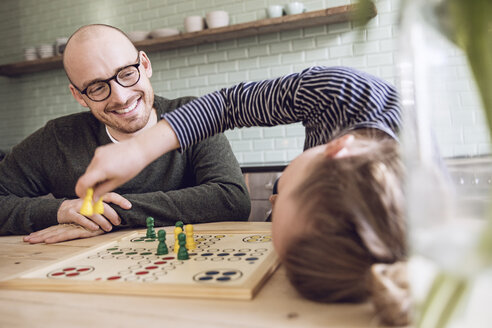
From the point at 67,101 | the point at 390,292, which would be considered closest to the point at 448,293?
the point at 390,292

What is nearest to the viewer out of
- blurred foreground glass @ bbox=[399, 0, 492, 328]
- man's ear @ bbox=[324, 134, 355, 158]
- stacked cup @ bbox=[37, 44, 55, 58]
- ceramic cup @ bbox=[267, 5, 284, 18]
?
blurred foreground glass @ bbox=[399, 0, 492, 328]

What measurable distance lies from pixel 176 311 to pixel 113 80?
1.25 meters

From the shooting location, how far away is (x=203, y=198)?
4.83 ft

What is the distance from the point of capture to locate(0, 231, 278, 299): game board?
0.66 meters

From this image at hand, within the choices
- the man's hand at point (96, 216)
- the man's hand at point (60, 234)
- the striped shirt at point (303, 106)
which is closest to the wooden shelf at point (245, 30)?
the striped shirt at point (303, 106)

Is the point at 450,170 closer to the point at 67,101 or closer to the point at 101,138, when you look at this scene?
the point at 101,138

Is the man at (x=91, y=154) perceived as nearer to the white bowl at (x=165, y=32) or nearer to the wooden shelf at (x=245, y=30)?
the wooden shelf at (x=245, y=30)

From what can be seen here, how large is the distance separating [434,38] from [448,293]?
0.23m

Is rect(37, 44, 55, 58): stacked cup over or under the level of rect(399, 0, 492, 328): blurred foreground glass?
over

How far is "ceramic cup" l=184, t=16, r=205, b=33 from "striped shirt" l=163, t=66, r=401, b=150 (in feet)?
8.70

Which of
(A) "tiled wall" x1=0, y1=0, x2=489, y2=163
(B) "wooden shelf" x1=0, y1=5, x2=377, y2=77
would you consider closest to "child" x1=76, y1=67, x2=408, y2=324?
(A) "tiled wall" x1=0, y1=0, x2=489, y2=163

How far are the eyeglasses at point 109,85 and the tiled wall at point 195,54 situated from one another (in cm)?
155

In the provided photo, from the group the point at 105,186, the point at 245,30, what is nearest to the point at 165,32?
the point at 245,30

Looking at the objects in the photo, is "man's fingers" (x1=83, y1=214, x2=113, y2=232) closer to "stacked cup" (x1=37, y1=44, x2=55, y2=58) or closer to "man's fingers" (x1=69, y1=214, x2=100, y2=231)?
"man's fingers" (x1=69, y1=214, x2=100, y2=231)
